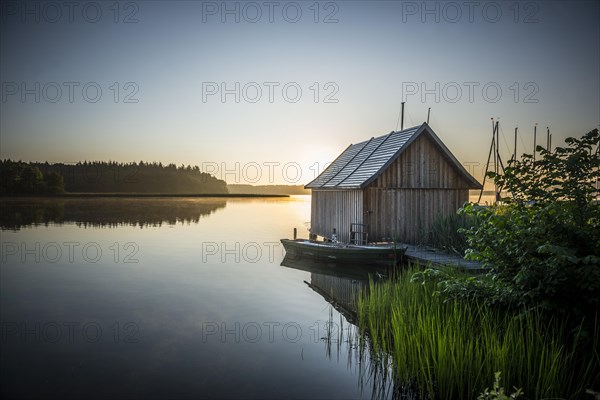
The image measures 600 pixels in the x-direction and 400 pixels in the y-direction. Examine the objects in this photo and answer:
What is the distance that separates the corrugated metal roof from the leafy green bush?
46.0ft

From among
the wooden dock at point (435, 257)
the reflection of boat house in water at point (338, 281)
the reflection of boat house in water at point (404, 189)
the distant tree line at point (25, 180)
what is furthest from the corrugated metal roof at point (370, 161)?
the distant tree line at point (25, 180)

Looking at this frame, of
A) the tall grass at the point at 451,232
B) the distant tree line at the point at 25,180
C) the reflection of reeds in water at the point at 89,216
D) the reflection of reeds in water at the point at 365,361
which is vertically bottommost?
the reflection of reeds in water at the point at 365,361

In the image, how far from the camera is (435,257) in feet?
60.1

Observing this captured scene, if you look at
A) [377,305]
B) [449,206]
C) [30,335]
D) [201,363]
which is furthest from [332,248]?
[30,335]

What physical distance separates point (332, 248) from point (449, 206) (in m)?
7.89

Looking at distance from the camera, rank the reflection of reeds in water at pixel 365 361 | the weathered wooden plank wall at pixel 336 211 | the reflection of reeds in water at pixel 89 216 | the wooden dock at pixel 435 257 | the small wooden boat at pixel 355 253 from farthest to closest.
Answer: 1. the reflection of reeds in water at pixel 89 216
2. the weathered wooden plank wall at pixel 336 211
3. the small wooden boat at pixel 355 253
4. the wooden dock at pixel 435 257
5. the reflection of reeds in water at pixel 365 361

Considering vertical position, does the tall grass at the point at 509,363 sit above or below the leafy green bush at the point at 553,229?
below

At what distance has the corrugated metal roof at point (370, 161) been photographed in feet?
72.9

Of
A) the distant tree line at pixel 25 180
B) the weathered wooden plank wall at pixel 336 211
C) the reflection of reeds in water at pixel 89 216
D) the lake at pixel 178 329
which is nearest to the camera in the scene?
the lake at pixel 178 329

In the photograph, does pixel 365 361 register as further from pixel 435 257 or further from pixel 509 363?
pixel 435 257

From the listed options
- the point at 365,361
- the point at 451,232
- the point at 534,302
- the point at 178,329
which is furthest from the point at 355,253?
the point at 534,302

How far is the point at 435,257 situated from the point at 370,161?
25.8 feet

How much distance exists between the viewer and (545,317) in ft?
23.1

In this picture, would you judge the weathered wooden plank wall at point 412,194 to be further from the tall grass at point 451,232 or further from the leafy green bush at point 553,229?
Answer: the leafy green bush at point 553,229
